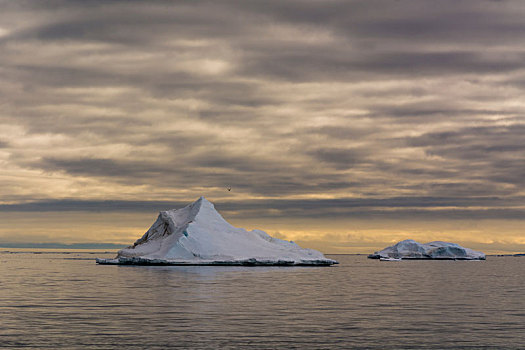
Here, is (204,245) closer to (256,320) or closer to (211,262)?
(211,262)

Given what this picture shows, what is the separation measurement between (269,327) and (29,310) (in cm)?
1525

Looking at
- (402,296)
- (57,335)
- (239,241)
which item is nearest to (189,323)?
(57,335)

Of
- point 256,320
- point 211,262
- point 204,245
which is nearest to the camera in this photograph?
point 256,320

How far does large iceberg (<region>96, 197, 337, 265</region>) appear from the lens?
115 metres

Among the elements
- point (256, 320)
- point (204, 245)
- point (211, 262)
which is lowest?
point (256, 320)

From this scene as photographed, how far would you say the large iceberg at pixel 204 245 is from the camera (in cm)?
11462

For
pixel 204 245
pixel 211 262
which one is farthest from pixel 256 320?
pixel 204 245

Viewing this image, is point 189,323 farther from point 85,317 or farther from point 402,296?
point 402,296

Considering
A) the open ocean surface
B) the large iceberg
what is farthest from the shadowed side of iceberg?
the open ocean surface

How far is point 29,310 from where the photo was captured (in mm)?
36969

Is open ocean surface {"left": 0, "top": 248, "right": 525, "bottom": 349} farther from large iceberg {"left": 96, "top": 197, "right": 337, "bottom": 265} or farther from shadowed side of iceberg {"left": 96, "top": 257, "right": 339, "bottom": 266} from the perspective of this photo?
large iceberg {"left": 96, "top": 197, "right": 337, "bottom": 265}

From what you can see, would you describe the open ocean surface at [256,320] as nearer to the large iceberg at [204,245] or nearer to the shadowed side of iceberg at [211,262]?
the shadowed side of iceberg at [211,262]

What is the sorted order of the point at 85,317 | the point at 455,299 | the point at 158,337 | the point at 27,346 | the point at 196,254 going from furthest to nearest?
the point at 196,254 → the point at 455,299 → the point at 85,317 → the point at 158,337 → the point at 27,346

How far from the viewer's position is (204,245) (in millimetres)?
117125
